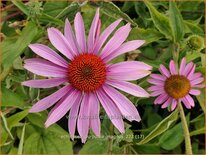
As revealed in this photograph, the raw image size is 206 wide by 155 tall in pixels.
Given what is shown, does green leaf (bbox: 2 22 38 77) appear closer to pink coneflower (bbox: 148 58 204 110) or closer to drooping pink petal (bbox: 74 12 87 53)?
drooping pink petal (bbox: 74 12 87 53)

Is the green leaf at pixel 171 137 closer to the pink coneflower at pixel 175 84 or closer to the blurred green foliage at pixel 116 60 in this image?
the blurred green foliage at pixel 116 60

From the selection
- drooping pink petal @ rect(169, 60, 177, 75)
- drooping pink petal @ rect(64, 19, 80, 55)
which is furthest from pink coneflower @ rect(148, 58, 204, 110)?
drooping pink petal @ rect(64, 19, 80, 55)

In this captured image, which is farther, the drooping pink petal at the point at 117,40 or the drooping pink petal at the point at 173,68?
the drooping pink petal at the point at 173,68

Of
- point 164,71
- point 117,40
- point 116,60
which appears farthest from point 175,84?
point 117,40

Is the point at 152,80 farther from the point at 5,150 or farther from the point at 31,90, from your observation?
the point at 5,150

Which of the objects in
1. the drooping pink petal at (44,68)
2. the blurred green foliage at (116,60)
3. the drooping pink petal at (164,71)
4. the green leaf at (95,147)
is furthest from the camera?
the green leaf at (95,147)

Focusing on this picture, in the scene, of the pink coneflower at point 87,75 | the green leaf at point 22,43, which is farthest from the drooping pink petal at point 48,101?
the green leaf at point 22,43

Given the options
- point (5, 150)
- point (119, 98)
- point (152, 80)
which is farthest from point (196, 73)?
point (5, 150)
